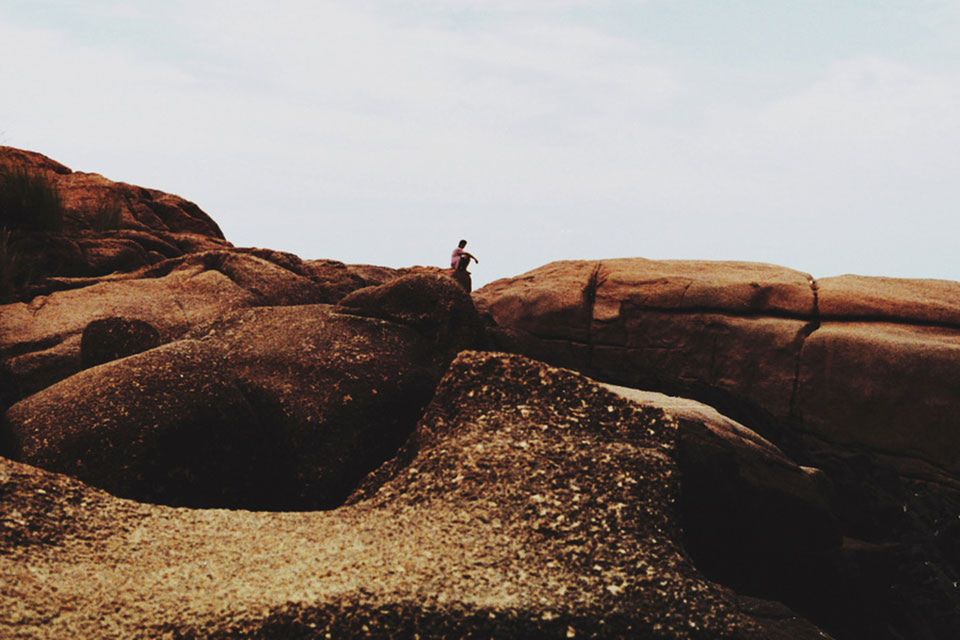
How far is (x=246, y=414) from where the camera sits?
220 inches

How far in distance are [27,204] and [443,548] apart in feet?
31.2

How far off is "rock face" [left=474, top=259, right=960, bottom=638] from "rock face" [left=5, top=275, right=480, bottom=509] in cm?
295

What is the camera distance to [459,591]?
374 centimetres

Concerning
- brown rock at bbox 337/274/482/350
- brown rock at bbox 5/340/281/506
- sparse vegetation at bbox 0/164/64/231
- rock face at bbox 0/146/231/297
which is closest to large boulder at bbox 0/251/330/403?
rock face at bbox 0/146/231/297

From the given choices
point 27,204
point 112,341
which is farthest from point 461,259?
point 112,341

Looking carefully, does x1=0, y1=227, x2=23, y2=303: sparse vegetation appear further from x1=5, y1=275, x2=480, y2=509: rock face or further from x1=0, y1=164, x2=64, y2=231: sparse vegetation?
x1=5, y1=275, x2=480, y2=509: rock face

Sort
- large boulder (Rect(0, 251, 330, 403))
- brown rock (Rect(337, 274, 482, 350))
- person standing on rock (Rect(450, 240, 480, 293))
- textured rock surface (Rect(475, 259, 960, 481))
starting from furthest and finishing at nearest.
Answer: person standing on rock (Rect(450, 240, 480, 293))
textured rock surface (Rect(475, 259, 960, 481))
large boulder (Rect(0, 251, 330, 403))
brown rock (Rect(337, 274, 482, 350))

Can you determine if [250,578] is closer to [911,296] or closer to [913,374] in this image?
[913,374]

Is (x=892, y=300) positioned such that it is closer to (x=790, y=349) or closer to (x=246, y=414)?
(x=790, y=349)

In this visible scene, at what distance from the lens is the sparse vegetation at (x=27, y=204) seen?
11703 mm

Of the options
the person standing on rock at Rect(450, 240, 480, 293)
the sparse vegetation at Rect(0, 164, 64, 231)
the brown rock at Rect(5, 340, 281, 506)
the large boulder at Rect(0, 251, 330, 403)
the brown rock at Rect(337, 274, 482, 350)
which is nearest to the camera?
the brown rock at Rect(5, 340, 281, 506)

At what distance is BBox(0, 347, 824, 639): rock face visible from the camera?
3645mm

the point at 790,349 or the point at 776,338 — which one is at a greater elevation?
the point at 776,338

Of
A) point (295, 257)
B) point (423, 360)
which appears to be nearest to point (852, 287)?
point (295, 257)
